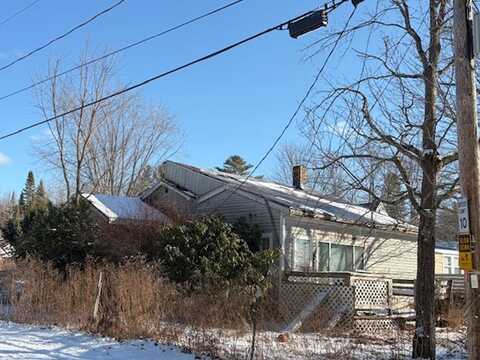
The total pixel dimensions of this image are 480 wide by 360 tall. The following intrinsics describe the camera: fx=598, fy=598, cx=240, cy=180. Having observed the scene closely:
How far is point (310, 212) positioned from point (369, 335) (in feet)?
18.3

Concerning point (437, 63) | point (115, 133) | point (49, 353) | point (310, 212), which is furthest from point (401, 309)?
point (115, 133)

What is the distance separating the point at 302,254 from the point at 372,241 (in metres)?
4.43

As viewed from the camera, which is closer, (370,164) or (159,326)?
(159,326)

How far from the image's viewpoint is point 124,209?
73.5 ft

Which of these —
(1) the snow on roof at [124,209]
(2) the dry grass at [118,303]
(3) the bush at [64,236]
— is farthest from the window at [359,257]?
(3) the bush at [64,236]

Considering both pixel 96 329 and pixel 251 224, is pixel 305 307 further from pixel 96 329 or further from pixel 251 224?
pixel 96 329

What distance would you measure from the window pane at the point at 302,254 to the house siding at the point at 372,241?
0.24m

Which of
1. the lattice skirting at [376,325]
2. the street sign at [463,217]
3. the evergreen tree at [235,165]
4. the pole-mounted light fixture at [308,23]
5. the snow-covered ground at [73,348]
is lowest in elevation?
the snow-covered ground at [73,348]

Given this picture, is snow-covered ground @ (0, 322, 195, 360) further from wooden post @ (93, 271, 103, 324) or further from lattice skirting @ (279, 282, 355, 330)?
lattice skirting @ (279, 282, 355, 330)

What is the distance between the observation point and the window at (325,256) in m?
20.3

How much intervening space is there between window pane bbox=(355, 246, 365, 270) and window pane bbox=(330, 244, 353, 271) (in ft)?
1.01

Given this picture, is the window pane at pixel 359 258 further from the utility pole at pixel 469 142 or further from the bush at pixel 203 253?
the utility pole at pixel 469 142

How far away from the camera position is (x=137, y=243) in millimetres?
18203

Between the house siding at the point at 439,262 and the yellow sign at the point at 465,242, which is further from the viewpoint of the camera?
the house siding at the point at 439,262
